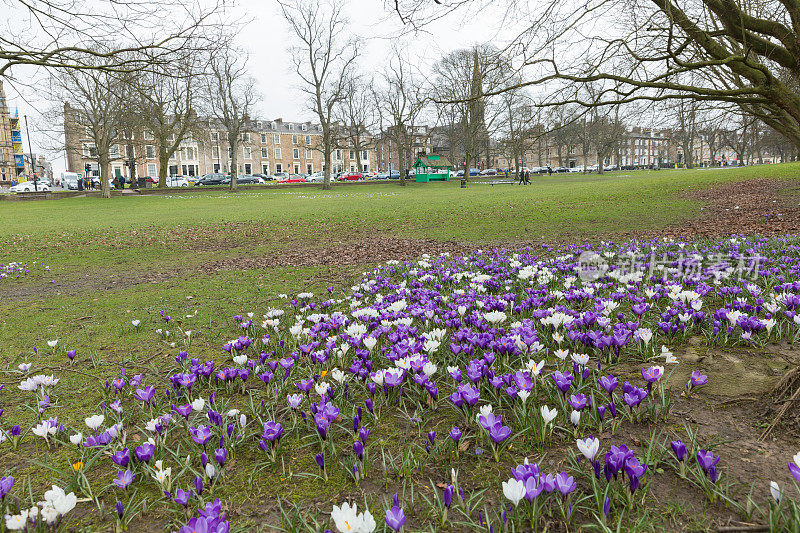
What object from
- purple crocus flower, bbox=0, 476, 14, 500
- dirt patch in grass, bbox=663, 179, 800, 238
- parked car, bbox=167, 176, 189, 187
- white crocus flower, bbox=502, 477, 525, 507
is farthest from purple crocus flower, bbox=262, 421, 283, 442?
parked car, bbox=167, 176, 189, 187

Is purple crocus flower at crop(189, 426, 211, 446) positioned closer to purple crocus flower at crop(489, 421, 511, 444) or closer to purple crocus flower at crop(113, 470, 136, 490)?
purple crocus flower at crop(113, 470, 136, 490)

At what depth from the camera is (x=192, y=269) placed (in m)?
8.80

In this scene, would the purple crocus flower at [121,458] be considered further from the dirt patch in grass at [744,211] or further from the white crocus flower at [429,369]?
the dirt patch in grass at [744,211]

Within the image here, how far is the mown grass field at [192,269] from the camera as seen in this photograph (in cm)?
314

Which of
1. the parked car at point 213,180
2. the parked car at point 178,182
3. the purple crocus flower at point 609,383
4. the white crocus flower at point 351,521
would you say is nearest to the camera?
the white crocus flower at point 351,521

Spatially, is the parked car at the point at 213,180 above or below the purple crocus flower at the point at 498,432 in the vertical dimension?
above

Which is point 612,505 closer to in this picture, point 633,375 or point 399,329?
point 633,375

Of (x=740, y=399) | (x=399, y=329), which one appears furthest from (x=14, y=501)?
(x=740, y=399)

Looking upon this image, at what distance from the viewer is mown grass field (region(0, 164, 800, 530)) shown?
10.3ft

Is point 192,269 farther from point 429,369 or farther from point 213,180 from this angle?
point 213,180

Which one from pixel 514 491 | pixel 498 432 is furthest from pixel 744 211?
pixel 514 491

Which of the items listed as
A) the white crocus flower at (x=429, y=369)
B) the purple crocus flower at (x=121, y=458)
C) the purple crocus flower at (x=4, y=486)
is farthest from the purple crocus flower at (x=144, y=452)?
the white crocus flower at (x=429, y=369)

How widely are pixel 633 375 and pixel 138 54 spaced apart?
28.6ft

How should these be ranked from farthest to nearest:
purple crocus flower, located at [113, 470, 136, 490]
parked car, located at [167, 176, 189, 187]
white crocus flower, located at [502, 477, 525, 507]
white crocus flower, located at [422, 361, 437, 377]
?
parked car, located at [167, 176, 189, 187] < white crocus flower, located at [422, 361, 437, 377] < purple crocus flower, located at [113, 470, 136, 490] < white crocus flower, located at [502, 477, 525, 507]
